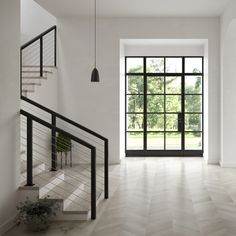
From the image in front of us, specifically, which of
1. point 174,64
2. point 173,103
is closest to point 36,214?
point 173,103

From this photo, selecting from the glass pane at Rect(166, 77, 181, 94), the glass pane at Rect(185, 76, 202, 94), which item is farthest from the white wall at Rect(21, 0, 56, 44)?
the glass pane at Rect(185, 76, 202, 94)

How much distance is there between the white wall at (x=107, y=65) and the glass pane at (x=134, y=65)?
126 centimetres

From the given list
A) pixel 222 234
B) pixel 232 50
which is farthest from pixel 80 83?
pixel 222 234

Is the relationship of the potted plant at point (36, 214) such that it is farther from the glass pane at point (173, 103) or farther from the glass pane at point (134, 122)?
the glass pane at point (173, 103)

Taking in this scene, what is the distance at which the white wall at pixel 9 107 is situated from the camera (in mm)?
5234

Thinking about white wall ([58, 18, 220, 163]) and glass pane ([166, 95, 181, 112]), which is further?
glass pane ([166, 95, 181, 112])

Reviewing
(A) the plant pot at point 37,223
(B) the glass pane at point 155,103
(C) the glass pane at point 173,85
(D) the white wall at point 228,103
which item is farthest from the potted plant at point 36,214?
(C) the glass pane at point 173,85

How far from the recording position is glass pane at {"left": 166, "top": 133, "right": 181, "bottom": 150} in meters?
11.7

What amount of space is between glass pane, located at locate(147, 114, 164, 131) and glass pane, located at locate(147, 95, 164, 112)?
0.16 meters

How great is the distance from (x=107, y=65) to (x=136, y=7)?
1.66 metres

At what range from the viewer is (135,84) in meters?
11.8

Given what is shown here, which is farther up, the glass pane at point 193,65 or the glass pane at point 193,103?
the glass pane at point 193,65

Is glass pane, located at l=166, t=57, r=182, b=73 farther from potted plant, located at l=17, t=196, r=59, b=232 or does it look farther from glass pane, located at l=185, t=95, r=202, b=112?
potted plant, located at l=17, t=196, r=59, b=232

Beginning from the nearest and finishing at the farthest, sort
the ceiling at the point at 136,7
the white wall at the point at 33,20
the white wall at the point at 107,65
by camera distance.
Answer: the ceiling at the point at 136,7
the white wall at the point at 107,65
the white wall at the point at 33,20
